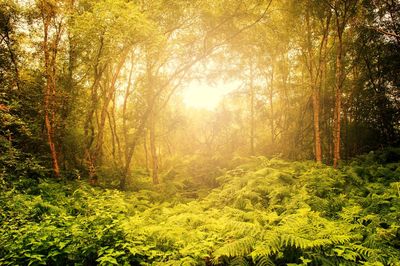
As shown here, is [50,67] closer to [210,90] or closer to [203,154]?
[210,90]

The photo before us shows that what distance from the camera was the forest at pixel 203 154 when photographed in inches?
185

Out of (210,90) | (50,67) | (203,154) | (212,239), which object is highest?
(210,90)

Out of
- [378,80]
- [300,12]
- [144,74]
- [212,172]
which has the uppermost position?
[300,12]

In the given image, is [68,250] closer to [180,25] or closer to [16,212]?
[16,212]

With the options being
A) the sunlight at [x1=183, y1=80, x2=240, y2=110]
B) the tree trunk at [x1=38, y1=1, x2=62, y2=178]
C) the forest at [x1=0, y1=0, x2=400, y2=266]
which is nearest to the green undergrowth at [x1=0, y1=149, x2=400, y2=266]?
the forest at [x1=0, y1=0, x2=400, y2=266]

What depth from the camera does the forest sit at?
185 inches

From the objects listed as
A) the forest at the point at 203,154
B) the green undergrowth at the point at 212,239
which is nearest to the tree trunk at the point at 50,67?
the forest at the point at 203,154

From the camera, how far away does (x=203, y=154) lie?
82.0ft

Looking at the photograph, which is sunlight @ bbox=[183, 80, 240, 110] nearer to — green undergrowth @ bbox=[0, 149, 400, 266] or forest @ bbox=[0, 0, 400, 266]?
forest @ bbox=[0, 0, 400, 266]

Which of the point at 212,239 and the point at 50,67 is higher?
the point at 50,67

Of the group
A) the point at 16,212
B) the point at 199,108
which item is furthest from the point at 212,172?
the point at 199,108

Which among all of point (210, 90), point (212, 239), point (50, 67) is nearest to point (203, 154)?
point (210, 90)

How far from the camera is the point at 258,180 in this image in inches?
381

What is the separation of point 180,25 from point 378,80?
42.2ft
